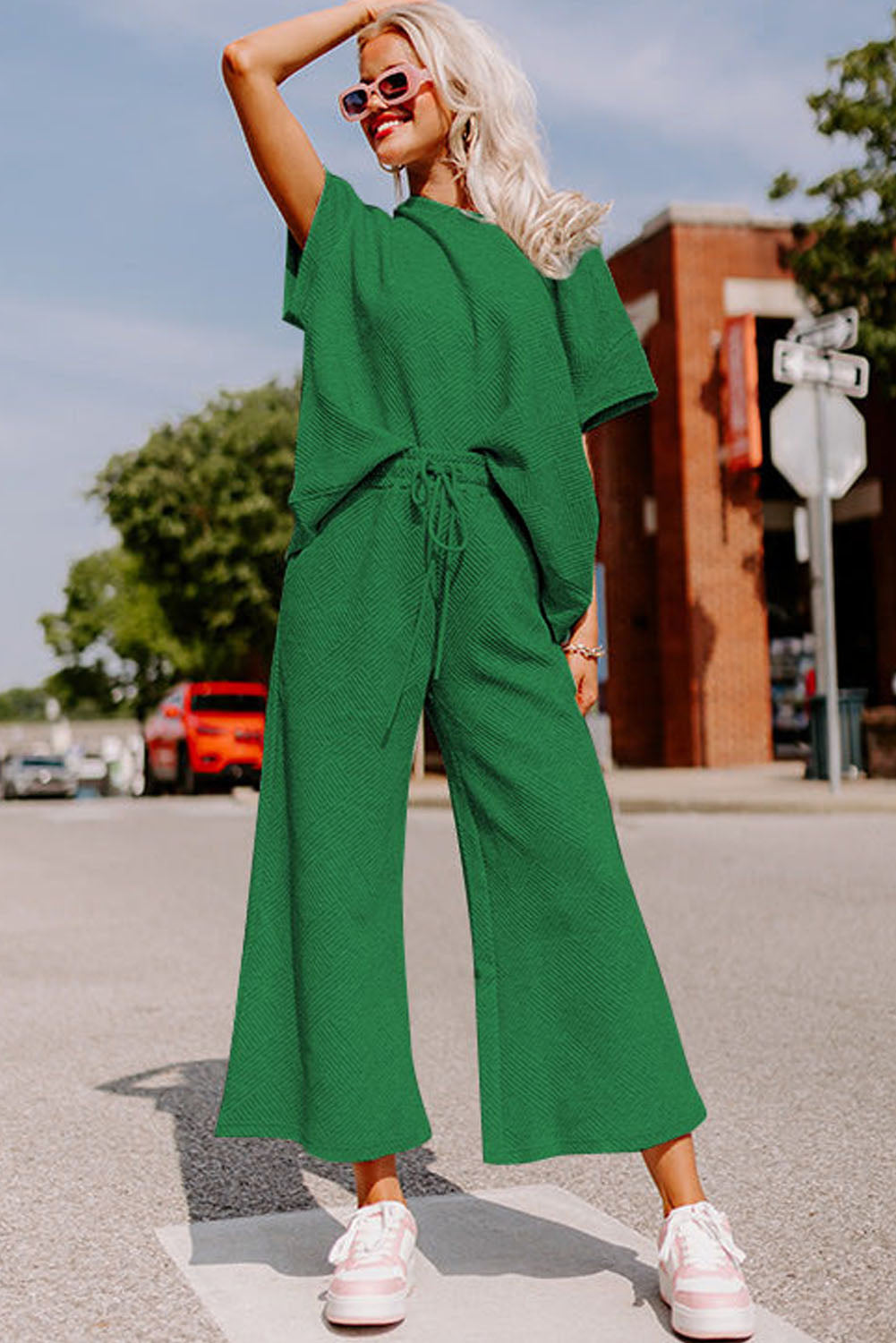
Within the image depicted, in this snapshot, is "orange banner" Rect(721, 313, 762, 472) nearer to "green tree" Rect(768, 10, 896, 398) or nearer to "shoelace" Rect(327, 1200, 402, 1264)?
"green tree" Rect(768, 10, 896, 398)

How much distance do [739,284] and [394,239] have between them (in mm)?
24726

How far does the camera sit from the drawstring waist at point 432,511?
251cm

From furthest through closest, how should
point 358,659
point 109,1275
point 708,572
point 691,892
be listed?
point 708,572 < point 691,892 < point 109,1275 < point 358,659

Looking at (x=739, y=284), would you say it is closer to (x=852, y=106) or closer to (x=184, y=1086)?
(x=852, y=106)

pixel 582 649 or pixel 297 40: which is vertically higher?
pixel 297 40

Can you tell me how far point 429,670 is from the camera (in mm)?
2549

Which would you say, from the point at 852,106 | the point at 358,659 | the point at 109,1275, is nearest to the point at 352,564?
A: the point at 358,659

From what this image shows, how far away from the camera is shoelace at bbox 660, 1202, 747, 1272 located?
2.35 meters

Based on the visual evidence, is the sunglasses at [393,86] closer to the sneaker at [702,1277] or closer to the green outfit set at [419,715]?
the green outfit set at [419,715]

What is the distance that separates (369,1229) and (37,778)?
40833 millimetres

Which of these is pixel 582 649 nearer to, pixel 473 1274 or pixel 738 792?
pixel 473 1274

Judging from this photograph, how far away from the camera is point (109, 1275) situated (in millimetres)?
2672

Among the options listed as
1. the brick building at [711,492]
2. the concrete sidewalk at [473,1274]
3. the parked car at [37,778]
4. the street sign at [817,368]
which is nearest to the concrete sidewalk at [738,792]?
the brick building at [711,492]

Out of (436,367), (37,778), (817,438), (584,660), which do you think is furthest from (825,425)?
(37,778)
